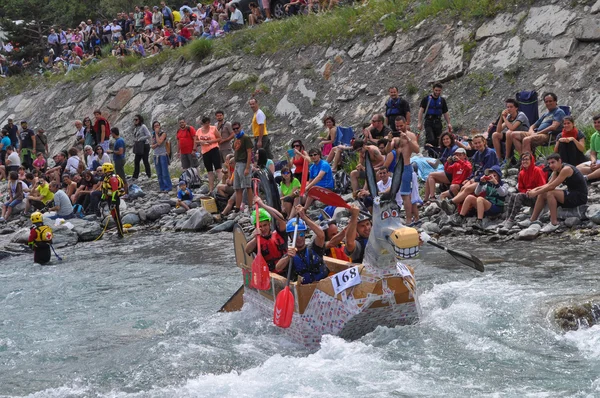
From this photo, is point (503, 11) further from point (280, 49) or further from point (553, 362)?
point (553, 362)

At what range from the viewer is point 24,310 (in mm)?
13242

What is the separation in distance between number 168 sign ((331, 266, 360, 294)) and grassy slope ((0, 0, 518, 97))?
1253 centimetres

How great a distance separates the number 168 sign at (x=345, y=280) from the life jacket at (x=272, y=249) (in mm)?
1628

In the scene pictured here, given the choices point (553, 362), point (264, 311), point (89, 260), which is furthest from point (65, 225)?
point (553, 362)

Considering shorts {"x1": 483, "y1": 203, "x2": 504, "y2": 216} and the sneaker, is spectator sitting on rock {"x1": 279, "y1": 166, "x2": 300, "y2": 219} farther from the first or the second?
the sneaker

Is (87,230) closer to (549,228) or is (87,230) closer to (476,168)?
(476,168)

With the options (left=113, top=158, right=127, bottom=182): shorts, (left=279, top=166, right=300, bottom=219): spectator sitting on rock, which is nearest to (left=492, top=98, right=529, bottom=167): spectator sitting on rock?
(left=279, top=166, right=300, bottom=219): spectator sitting on rock

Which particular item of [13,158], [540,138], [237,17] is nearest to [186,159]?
[13,158]

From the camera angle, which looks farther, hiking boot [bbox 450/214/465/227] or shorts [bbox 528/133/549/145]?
shorts [bbox 528/133/549/145]

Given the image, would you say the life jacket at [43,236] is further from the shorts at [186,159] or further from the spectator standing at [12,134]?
the spectator standing at [12,134]

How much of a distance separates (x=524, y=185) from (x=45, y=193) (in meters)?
13.4

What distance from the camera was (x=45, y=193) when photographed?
73.4 ft

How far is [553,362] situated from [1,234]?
16810 millimetres

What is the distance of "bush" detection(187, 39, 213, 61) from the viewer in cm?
2716
